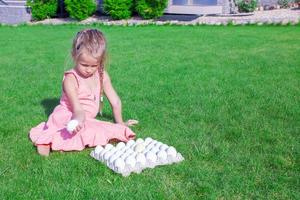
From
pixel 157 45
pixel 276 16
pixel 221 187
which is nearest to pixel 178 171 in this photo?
pixel 221 187

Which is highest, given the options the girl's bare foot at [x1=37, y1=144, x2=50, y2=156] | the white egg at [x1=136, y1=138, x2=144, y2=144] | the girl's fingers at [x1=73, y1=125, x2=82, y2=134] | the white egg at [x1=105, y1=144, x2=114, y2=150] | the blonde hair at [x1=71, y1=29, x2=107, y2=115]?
the blonde hair at [x1=71, y1=29, x2=107, y2=115]

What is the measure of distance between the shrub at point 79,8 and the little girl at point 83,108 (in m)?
16.2

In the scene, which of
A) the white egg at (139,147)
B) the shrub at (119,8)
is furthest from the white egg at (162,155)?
the shrub at (119,8)

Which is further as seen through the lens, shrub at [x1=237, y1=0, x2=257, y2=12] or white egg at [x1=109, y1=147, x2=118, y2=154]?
shrub at [x1=237, y1=0, x2=257, y2=12]

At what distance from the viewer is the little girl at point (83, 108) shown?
437 centimetres

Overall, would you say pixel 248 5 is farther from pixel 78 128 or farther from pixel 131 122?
pixel 78 128

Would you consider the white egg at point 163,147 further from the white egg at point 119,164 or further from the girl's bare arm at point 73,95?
the girl's bare arm at point 73,95

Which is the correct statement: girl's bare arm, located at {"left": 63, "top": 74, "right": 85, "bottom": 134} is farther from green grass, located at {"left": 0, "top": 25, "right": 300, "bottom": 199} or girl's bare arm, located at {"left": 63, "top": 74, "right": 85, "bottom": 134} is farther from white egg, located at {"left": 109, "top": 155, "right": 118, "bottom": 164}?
white egg, located at {"left": 109, "top": 155, "right": 118, "bottom": 164}

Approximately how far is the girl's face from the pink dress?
125 millimetres

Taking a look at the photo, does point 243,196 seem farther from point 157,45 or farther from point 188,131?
point 157,45

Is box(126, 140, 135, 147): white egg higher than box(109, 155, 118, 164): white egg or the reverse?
the reverse

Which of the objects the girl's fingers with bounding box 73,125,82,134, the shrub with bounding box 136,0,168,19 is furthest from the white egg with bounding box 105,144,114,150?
the shrub with bounding box 136,0,168,19

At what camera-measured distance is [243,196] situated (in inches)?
132

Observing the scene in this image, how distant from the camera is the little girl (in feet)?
14.3
